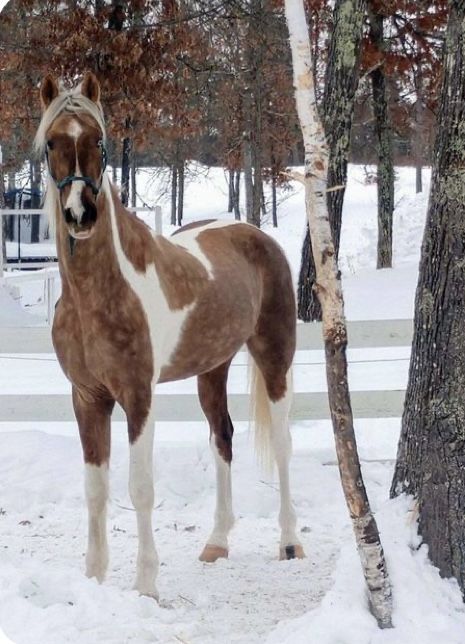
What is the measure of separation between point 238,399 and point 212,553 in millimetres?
1702

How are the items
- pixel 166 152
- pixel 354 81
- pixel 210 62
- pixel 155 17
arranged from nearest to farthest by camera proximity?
pixel 354 81 < pixel 155 17 < pixel 210 62 < pixel 166 152

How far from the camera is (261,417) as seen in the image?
14.9 feet

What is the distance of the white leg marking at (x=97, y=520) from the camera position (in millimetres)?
3621

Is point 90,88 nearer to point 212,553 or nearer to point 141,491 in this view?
point 141,491

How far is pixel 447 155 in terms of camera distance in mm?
3031

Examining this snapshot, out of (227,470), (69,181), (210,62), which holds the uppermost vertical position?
(210,62)

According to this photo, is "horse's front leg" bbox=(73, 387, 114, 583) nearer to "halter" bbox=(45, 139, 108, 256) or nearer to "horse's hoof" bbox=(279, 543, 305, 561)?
"halter" bbox=(45, 139, 108, 256)

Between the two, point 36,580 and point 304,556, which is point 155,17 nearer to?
point 304,556

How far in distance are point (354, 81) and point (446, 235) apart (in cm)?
475

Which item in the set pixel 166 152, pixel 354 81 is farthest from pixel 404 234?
pixel 354 81

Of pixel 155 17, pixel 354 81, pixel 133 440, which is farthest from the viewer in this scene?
pixel 155 17

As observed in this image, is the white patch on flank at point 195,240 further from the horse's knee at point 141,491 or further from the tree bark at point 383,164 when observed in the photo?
the tree bark at point 383,164

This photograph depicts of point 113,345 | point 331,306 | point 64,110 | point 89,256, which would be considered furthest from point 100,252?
point 331,306

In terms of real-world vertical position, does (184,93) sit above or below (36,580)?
above
